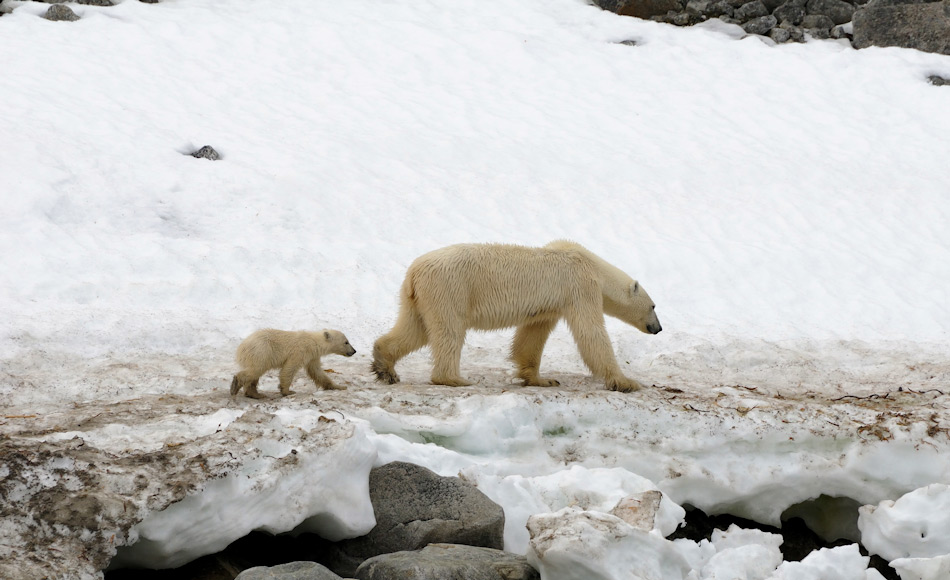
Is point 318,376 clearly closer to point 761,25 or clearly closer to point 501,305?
point 501,305

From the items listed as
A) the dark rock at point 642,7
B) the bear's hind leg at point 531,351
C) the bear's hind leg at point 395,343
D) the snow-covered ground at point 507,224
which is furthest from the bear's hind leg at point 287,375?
the dark rock at point 642,7

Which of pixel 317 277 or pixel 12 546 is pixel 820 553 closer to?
pixel 12 546

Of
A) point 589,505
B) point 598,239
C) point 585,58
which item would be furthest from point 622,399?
point 585,58

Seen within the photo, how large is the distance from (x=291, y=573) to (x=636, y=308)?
571 centimetres

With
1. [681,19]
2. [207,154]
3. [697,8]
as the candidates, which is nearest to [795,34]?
[697,8]

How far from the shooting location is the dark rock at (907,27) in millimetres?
21094

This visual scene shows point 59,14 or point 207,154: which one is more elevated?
point 59,14

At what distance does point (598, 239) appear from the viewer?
14.8 meters

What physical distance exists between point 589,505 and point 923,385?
517 centimetres

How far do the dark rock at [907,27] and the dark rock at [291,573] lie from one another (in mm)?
20270

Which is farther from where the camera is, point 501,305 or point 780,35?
point 780,35

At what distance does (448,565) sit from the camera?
17.7ft

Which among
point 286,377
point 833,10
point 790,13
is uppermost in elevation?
point 833,10

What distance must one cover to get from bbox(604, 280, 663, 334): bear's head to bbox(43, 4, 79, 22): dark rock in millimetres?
14452
